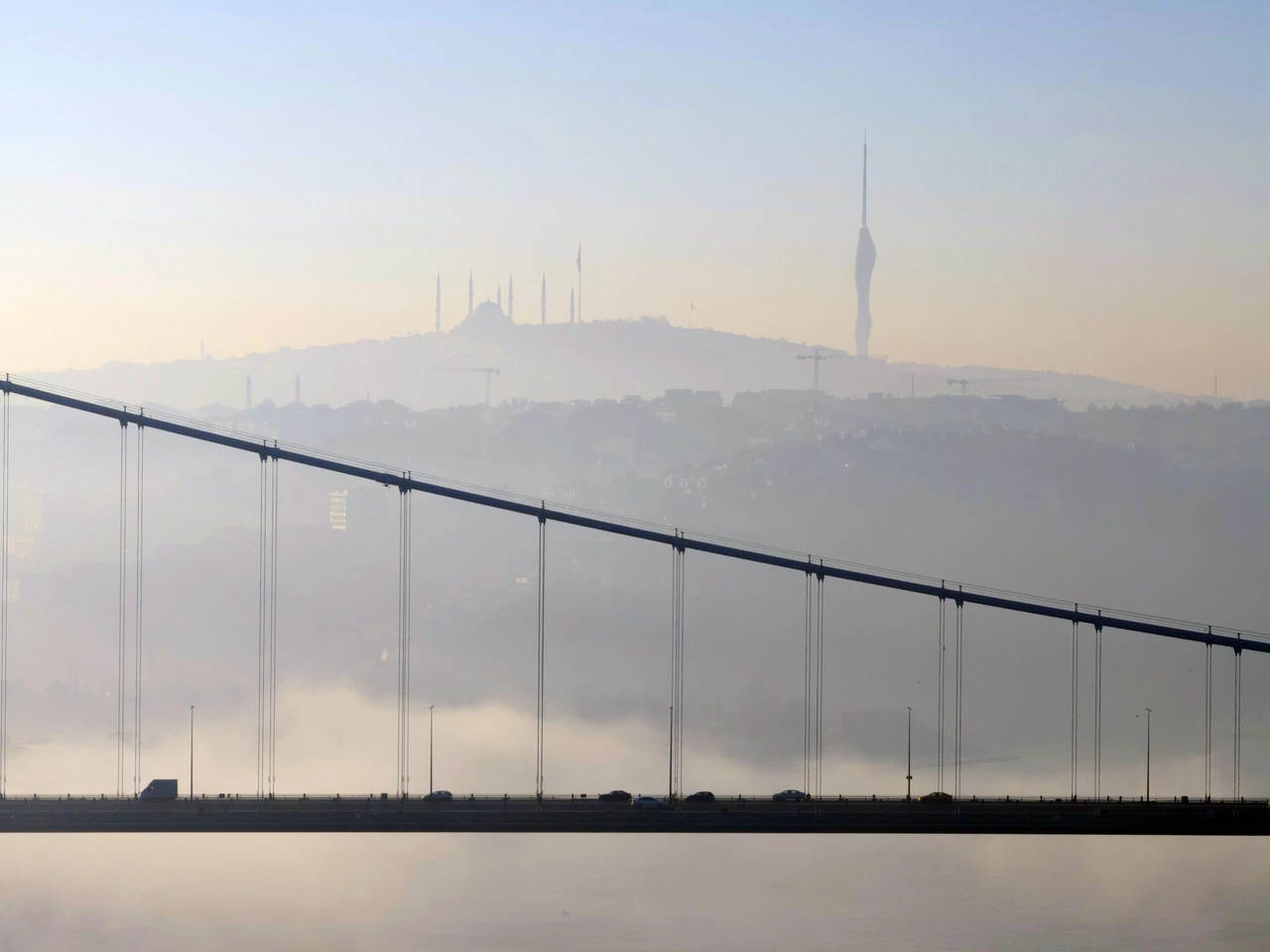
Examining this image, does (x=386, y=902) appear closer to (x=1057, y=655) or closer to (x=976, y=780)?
(x=976, y=780)

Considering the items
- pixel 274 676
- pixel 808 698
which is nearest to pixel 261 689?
pixel 274 676

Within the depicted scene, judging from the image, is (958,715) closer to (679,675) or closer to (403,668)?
(679,675)

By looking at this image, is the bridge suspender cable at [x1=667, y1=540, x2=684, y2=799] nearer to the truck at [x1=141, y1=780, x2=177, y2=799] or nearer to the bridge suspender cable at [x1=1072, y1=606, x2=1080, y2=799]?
the bridge suspender cable at [x1=1072, y1=606, x2=1080, y2=799]

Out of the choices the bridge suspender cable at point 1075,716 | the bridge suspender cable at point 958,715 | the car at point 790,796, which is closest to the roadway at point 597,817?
the car at point 790,796

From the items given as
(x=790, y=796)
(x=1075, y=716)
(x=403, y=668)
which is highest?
(x=403, y=668)

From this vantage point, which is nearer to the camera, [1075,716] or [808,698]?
[808,698]

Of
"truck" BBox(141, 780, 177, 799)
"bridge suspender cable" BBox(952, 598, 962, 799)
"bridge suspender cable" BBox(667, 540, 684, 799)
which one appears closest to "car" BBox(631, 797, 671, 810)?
"bridge suspender cable" BBox(667, 540, 684, 799)
